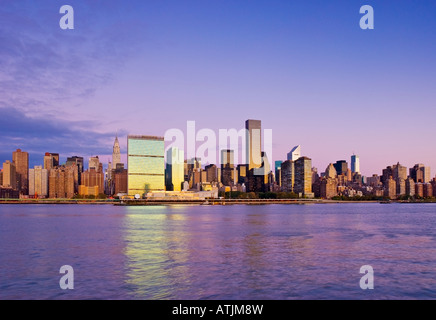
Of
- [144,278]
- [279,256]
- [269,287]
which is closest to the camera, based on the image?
[269,287]

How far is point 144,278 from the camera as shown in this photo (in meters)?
30.5

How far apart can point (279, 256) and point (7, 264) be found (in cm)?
2492

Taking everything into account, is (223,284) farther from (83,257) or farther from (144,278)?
(83,257)

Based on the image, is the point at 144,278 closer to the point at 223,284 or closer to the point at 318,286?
the point at 223,284

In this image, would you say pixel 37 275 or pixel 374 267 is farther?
pixel 374 267

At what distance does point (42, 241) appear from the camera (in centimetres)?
5716

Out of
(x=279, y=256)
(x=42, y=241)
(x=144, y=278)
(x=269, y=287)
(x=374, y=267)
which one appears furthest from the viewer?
(x=42, y=241)
